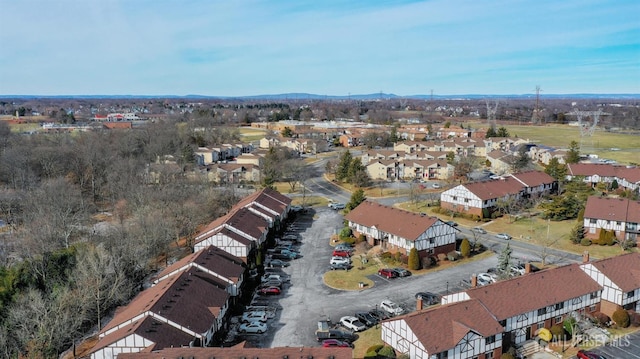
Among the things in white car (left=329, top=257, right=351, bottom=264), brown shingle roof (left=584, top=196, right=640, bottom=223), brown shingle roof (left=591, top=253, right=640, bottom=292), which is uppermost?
brown shingle roof (left=584, top=196, right=640, bottom=223)

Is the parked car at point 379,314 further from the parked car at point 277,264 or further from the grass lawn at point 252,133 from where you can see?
the grass lawn at point 252,133

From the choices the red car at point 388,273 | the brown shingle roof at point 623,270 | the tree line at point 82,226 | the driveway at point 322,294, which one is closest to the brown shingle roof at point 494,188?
the driveway at point 322,294

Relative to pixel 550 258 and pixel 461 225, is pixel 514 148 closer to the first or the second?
pixel 461 225

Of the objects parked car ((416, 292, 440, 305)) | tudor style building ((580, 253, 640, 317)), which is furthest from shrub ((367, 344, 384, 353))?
tudor style building ((580, 253, 640, 317))

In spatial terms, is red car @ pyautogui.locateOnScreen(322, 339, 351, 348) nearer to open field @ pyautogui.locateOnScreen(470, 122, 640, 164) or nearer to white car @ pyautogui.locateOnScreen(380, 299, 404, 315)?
white car @ pyautogui.locateOnScreen(380, 299, 404, 315)

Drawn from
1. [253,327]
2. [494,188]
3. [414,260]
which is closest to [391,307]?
[414,260]

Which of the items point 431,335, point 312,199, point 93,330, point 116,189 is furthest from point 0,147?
point 431,335

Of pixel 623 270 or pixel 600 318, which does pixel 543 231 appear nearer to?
pixel 623 270
